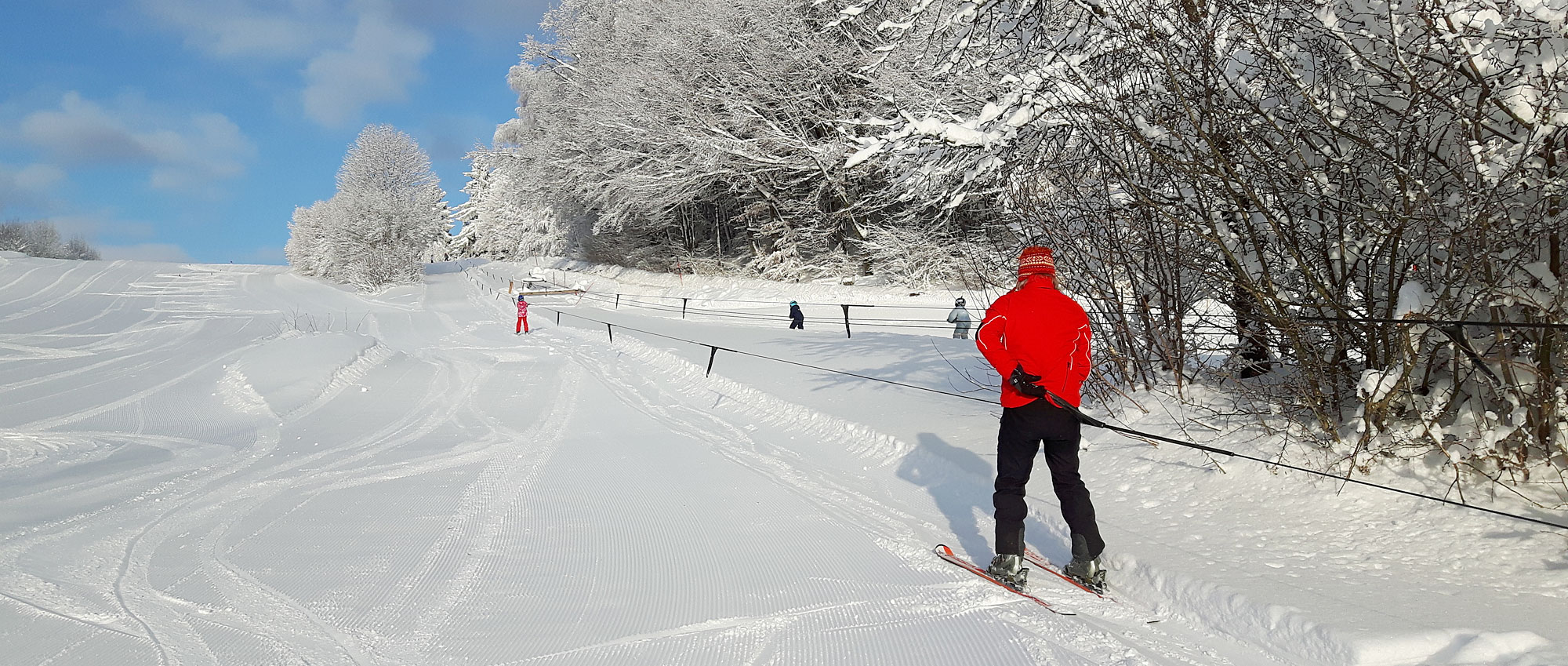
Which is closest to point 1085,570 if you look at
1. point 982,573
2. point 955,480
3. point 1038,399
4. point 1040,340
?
point 982,573

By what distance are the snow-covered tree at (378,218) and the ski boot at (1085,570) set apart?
176 feet

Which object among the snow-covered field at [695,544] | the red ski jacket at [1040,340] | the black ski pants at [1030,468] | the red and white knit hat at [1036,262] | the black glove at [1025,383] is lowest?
the snow-covered field at [695,544]

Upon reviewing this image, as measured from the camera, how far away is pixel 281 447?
8.25 m

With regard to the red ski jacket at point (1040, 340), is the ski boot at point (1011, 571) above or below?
below

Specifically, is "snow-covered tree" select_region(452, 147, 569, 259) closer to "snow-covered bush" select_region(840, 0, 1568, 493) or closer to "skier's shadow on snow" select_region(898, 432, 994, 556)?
"skier's shadow on snow" select_region(898, 432, 994, 556)

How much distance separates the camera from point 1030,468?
4004 millimetres

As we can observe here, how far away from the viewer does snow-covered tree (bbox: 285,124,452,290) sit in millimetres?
52594

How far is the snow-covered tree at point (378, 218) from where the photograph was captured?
52.6 metres

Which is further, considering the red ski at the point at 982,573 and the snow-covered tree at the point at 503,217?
the snow-covered tree at the point at 503,217

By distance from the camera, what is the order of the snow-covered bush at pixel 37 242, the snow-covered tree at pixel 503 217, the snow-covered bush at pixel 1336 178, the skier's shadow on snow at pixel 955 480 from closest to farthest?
the snow-covered bush at pixel 1336 178, the skier's shadow on snow at pixel 955 480, the snow-covered tree at pixel 503 217, the snow-covered bush at pixel 37 242

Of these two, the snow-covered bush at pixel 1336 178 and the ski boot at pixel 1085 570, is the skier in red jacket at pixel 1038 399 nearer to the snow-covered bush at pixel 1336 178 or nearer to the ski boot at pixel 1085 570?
the ski boot at pixel 1085 570

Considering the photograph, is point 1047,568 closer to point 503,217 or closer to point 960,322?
point 960,322

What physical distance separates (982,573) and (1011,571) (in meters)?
0.20

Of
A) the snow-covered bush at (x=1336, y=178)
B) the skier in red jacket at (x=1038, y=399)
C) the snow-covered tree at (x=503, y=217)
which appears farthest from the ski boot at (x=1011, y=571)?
the snow-covered tree at (x=503, y=217)
